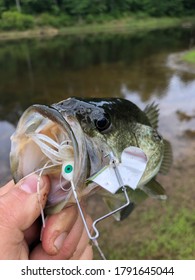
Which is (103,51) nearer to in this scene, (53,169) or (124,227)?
(124,227)

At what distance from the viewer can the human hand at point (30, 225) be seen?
67.9 inches

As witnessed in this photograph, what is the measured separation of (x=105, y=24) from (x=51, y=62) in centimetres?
2307

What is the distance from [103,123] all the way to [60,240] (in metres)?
0.70

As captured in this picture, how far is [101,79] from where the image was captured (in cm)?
1540

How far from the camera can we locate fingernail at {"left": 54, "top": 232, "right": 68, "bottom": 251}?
6.09ft

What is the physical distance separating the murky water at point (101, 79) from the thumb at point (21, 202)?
5441mm

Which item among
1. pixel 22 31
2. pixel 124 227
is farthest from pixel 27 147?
pixel 22 31

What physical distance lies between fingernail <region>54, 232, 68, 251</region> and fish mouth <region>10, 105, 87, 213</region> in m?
0.16

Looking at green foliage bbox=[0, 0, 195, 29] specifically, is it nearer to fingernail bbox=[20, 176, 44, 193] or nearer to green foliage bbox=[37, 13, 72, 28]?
green foliage bbox=[37, 13, 72, 28]

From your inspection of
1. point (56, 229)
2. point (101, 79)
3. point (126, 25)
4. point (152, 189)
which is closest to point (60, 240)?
point (56, 229)

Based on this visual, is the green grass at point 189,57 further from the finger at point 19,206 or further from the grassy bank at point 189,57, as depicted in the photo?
the finger at point 19,206

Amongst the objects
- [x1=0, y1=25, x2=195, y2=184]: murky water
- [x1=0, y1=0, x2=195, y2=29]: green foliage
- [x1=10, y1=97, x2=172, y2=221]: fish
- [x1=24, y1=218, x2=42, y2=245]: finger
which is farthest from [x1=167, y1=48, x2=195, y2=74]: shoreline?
[x1=0, y1=0, x2=195, y2=29]: green foliage

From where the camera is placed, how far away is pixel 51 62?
68.2ft

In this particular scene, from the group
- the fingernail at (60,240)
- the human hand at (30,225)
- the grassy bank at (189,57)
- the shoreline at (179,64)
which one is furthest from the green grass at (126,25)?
the fingernail at (60,240)
